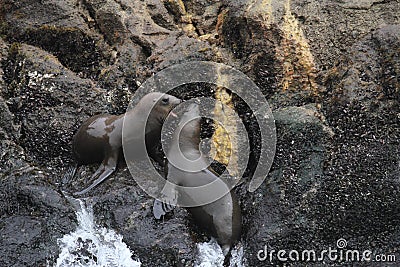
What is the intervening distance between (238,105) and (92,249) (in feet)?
7.70

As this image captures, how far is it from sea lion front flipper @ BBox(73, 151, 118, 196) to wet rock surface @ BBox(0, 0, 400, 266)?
2.8 inches

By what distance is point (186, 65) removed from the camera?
7309 mm

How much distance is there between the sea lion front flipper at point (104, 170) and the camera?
6.34 m

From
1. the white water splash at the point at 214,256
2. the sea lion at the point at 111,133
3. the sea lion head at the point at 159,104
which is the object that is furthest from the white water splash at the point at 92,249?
the sea lion head at the point at 159,104

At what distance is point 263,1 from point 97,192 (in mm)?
2966

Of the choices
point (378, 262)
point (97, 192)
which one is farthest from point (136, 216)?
point (378, 262)

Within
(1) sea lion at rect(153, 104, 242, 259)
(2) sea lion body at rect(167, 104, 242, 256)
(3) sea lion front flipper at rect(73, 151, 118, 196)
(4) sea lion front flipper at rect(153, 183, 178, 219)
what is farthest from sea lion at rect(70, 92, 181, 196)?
(4) sea lion front flipper at rect(153, 183, 178, 219)

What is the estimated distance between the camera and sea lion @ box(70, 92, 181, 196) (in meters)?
6.68

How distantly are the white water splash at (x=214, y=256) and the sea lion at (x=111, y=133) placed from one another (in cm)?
124

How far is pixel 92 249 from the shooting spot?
5867 mm

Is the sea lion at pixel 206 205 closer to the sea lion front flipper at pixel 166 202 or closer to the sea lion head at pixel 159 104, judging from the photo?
the sea lion front flipper at pixel 166 202

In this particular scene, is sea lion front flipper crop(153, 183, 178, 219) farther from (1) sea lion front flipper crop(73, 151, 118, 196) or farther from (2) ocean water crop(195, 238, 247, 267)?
(1) sea lion front flipper crop(73, 151, 118, 196)

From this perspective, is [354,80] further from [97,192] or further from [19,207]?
[19,207]

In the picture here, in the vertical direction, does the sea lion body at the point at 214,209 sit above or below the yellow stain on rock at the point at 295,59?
below
